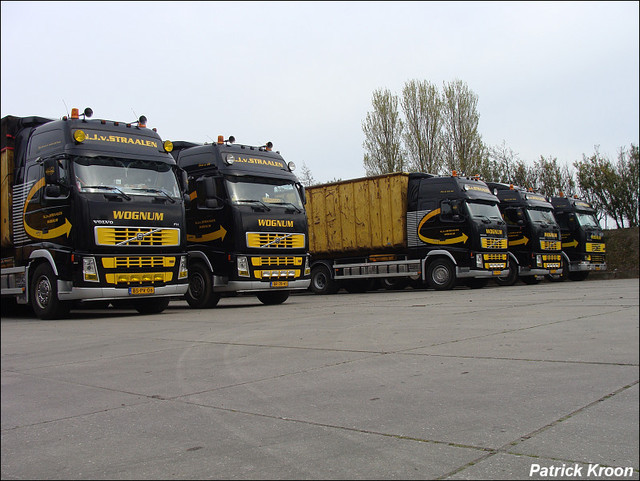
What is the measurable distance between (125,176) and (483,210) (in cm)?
1174

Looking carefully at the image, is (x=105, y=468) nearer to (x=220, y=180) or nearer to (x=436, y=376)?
(x=436, y=376)

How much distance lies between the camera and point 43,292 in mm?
12320

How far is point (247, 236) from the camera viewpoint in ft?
45.9

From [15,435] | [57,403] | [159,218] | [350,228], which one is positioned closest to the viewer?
[15,435]

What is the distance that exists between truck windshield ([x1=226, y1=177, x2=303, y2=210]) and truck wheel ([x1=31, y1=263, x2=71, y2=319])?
13.4 ft

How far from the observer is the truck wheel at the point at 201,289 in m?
14.5

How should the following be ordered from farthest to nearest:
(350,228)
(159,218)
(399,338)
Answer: (350,228) < (159,218) < (399,338)

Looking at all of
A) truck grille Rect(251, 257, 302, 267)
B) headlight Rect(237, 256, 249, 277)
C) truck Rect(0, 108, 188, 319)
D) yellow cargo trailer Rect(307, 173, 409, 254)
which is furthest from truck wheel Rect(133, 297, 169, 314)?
yellow cargo trailer Rect(307, 173, 409, 254)

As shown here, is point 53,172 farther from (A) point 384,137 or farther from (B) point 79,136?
(A) point 384,137

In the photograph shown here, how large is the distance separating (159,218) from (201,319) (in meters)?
2.29

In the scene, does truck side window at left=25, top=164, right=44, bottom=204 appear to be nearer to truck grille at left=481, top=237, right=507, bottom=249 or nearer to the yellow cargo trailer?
the yellow cargo trailer

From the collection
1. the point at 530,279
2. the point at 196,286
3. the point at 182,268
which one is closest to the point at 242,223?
the point at 182,268

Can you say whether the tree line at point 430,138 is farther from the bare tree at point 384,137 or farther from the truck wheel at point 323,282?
the truck wheel at point 323,282

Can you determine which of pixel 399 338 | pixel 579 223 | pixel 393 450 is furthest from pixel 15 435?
pixel 579 223
